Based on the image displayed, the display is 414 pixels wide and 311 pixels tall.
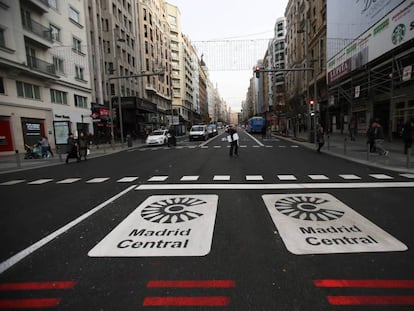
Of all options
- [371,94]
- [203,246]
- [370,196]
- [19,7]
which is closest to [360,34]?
[371,94]

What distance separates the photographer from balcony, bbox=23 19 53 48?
22223 millimetres

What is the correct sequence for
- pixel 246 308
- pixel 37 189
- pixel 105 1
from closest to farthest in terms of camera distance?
1. pixel 246 308
2. pixel 37 189
3. pixel 105 1

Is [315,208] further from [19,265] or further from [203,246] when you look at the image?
[19,265]

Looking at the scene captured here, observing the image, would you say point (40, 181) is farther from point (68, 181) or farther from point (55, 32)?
point (55, 32)

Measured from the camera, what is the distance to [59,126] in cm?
2045

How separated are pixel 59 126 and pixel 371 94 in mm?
26533

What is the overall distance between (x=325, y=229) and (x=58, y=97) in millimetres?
29582

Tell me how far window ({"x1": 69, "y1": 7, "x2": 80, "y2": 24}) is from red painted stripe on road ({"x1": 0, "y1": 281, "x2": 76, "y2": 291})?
33.4 meters

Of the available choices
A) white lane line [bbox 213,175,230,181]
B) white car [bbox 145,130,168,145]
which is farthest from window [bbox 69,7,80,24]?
white lane line [bbox 213,175,230,181]

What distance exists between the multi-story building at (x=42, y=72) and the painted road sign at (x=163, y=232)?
18.2m

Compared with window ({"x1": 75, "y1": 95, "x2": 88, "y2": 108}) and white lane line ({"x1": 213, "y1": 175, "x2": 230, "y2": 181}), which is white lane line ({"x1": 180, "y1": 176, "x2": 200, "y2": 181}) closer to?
white lane line ({"x1": 213, "y1": 175, "x2": 230, "y2": 181})

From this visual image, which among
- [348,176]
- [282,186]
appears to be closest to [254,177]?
[282,186]

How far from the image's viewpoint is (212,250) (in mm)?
3461

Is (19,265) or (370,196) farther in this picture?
(370,196)
